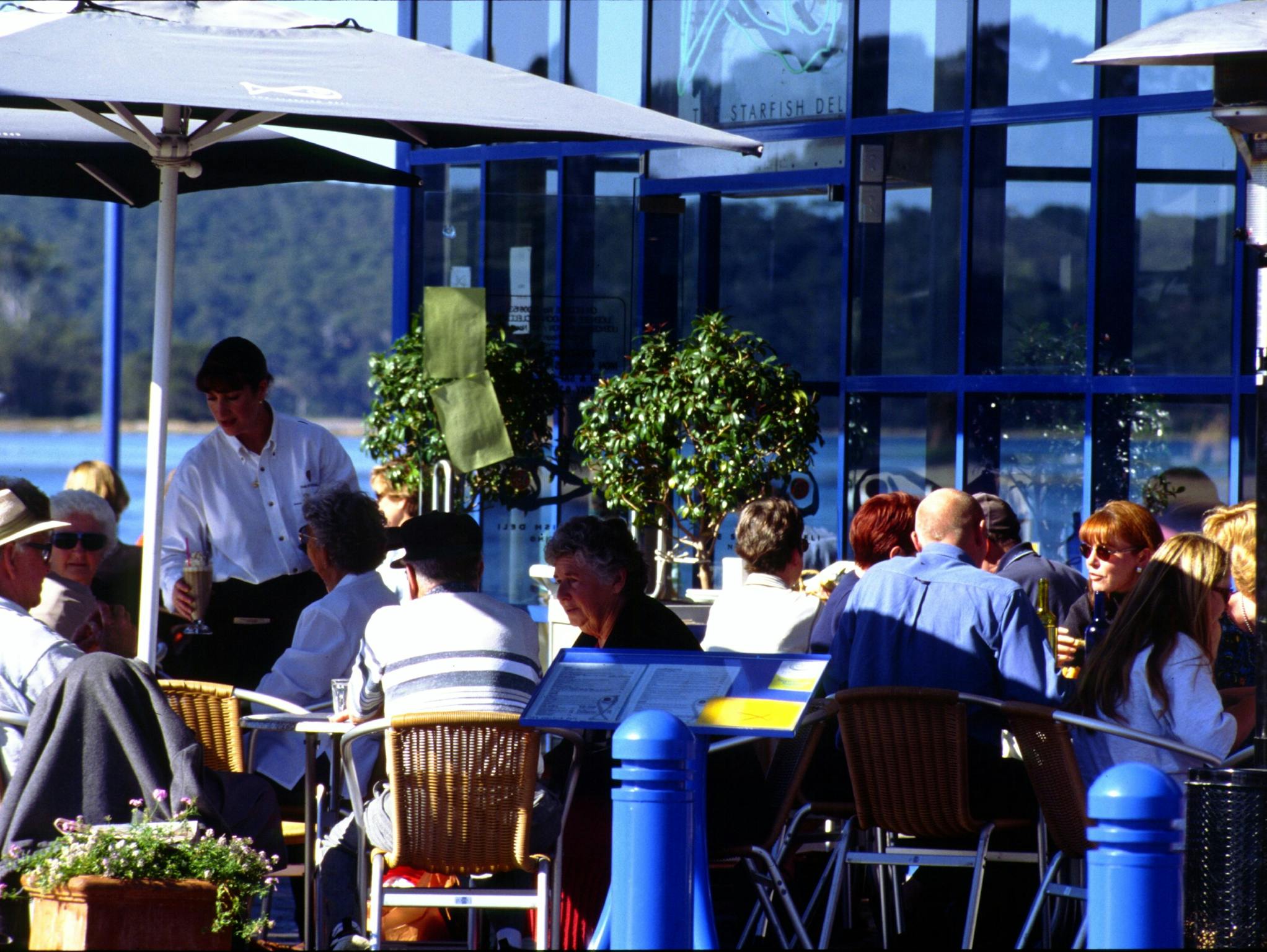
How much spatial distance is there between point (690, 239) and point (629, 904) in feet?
23.8

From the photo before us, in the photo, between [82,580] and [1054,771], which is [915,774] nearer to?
[1054,771]

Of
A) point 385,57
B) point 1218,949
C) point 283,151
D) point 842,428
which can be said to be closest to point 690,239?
point 842,428

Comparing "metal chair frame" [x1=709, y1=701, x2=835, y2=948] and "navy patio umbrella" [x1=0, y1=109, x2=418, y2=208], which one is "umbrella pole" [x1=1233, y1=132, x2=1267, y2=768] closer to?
"metal chair frame" [x1=709, y1=701, x2=835, y2=948]

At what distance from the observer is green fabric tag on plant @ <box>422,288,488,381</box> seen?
8242 millimetres

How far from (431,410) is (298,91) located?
5.75 meters

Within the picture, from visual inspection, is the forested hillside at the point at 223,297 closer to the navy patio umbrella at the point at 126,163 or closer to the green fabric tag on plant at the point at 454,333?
the green fabric tag on plant at the point at 454,333

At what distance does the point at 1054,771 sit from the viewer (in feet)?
13.7

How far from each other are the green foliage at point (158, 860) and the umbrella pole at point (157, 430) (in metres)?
0.77

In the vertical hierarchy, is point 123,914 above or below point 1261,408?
below

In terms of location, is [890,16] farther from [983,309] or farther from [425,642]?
[425,642]

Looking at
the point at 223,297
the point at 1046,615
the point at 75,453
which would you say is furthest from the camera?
the point at 75,453

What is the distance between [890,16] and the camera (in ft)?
30.7

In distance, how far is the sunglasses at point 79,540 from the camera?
19.5 ft

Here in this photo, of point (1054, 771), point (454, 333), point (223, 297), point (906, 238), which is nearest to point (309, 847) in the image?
point (1054, 771)
